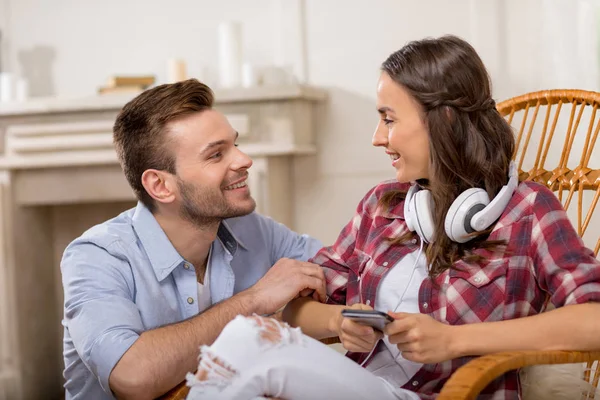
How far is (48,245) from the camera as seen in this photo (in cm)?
363

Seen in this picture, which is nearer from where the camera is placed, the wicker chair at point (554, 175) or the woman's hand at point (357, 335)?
the wicker chair at point (554, 175)

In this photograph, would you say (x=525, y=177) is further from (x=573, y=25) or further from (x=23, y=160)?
(x=23, y=160)

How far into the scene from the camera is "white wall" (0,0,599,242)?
120 inches

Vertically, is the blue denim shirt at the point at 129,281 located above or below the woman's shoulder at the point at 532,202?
below

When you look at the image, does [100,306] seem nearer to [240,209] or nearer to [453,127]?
[240,209]

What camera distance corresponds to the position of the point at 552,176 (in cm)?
190

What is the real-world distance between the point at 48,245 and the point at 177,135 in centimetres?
A: 205

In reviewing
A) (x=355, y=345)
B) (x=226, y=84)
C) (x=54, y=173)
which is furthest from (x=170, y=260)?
(x=54, y=173)

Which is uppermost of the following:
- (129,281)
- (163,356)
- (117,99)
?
(117,99)

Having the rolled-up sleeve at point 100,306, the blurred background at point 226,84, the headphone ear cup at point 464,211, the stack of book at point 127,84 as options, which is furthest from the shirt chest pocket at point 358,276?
the stack of book at point 127,84

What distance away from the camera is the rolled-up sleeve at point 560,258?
1.33 m

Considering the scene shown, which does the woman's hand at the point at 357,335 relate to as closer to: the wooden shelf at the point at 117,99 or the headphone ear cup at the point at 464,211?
the headphone ear cup at the point at 464,211

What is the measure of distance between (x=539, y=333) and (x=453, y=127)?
43 centimetres

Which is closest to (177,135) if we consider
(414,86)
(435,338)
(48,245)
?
(414,86)
